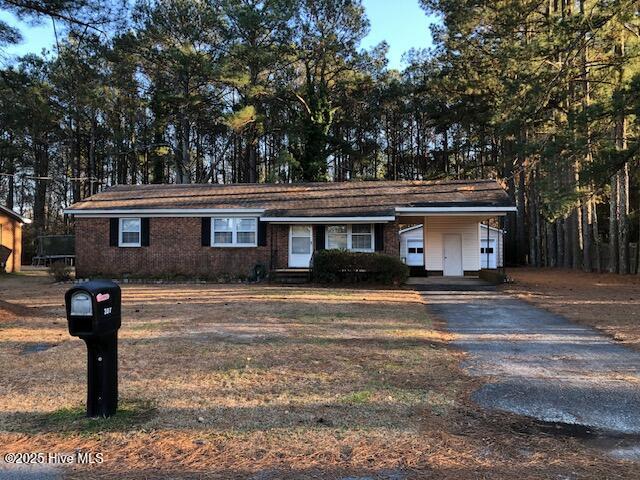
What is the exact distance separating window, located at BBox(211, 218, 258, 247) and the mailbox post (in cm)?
1541

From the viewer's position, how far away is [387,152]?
4347 cm

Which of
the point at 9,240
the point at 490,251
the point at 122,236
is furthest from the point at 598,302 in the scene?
the point at 9,240

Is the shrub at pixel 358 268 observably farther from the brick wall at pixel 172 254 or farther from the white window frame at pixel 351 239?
the brick wall at pixel 172 254

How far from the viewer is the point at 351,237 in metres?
19.1

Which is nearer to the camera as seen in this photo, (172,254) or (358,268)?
(358,268)

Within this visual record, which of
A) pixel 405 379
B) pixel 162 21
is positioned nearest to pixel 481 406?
pixel 405 379

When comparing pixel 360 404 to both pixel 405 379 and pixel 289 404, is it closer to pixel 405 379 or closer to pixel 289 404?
pixel 289 404

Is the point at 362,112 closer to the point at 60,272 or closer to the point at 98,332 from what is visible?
the point at 60,272

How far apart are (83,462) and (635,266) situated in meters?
25.7

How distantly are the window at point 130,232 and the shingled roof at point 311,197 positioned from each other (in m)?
0.55

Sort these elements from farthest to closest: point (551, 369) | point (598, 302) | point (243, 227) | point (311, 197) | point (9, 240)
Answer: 1. point (9, 240)
2. point (311, 197)
3. point (243, 227)
4. point (598, 302)
5. point (551, 369)

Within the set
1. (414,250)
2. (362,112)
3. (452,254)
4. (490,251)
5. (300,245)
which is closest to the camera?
(300,245)

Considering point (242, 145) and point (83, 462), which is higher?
point (242, 145)

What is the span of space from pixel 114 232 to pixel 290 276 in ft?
24.0
